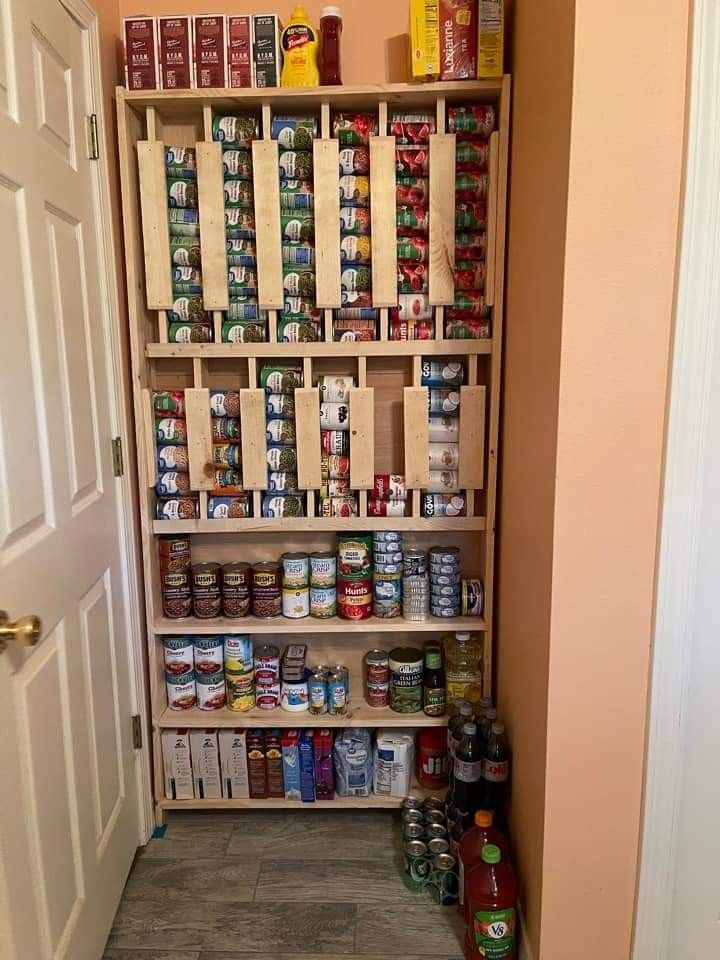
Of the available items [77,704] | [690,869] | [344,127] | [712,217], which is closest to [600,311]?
[712,217]

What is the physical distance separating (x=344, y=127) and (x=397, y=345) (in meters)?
0.58

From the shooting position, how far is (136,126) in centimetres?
184

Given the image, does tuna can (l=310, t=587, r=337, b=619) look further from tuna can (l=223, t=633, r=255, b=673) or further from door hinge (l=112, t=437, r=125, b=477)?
door hinge (l=112, t=437, r=125, b=477)

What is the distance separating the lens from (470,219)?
5.89 feet

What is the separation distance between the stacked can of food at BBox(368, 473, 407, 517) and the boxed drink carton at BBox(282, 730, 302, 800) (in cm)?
71

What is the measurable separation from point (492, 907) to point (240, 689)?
A: 88cm

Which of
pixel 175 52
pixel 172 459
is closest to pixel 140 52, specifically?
pixel 175 52

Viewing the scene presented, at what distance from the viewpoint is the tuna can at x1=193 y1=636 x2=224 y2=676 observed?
6.55 ft

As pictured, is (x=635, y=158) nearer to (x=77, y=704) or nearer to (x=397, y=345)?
(x=397, y=345)

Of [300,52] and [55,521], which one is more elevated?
[300,52]

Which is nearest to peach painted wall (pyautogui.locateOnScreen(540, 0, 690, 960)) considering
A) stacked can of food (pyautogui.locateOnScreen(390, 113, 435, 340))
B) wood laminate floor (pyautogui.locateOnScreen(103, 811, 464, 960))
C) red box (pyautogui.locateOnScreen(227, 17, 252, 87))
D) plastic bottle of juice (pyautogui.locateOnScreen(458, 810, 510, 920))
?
plastic bottle of juice (pyautogui.locateOnScreen(458, 810, 510, 920))

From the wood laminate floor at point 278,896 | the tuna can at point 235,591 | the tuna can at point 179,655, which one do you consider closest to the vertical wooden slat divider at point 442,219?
the tuna can at point 235,591

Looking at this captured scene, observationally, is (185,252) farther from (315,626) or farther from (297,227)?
(315,626)

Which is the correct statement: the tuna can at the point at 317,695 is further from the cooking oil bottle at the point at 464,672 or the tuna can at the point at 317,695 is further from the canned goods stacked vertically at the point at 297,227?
the canned goods stacked vertically at the point at 297,227
